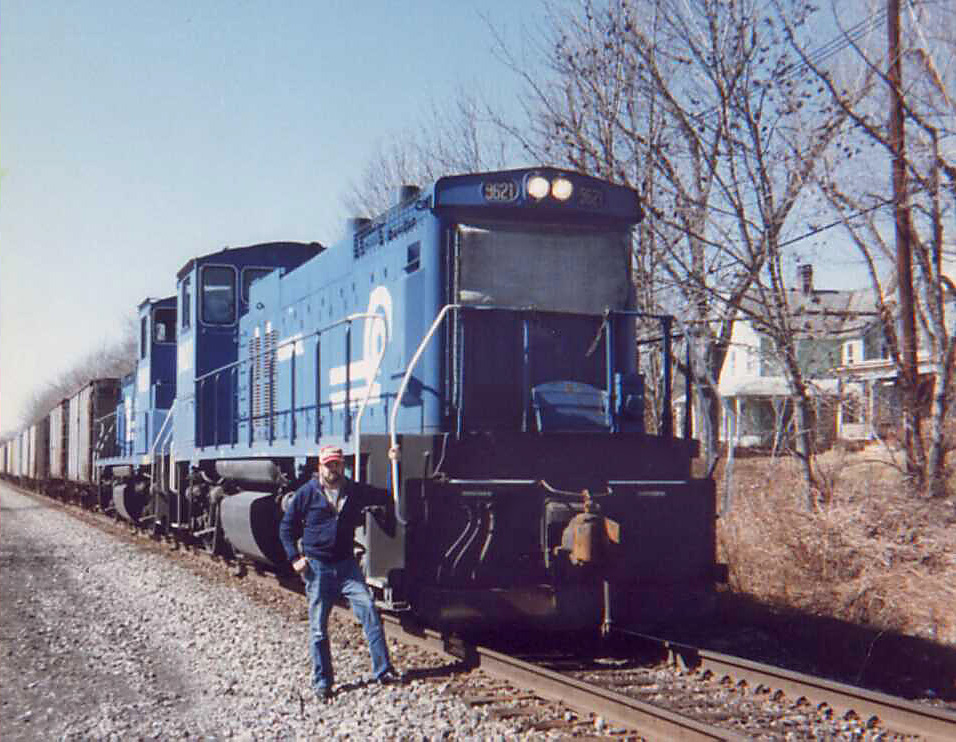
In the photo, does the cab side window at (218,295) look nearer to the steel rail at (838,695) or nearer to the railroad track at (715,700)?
the railroad track at (715,700)

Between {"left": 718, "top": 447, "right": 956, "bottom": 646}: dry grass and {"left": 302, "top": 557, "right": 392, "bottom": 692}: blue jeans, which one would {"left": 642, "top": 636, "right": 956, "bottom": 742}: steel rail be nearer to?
{"left": 302, "top": 557, "right": 392, "bottom": 692}: blue jeans

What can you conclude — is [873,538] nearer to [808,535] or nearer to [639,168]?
[808,535]

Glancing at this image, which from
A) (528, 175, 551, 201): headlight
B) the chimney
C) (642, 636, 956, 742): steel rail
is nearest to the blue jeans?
(642, 636, 956, 742): steel rail

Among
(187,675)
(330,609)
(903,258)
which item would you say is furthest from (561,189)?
(903,258)

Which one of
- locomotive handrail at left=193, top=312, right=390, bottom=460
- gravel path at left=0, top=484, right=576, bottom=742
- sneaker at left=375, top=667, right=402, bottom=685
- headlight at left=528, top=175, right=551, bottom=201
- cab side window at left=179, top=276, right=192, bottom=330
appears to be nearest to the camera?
gravel path at left=0, top=484, right=576, bottom=742

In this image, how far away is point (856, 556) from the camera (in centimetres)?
967

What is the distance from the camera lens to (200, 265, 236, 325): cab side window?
1273 cm

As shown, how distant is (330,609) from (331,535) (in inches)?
18.6

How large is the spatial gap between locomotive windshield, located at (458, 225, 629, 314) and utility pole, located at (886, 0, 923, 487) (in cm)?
495

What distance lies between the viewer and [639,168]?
15141 millimetres

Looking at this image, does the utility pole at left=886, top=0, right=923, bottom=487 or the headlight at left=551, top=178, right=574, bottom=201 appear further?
the utility pole at left=886, top=0, right=923, bottom=487

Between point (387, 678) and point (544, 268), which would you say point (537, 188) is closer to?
point (544, 268)

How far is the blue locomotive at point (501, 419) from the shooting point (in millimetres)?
6797

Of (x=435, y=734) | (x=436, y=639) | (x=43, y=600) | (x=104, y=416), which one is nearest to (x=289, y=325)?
(x=43, y=600)
